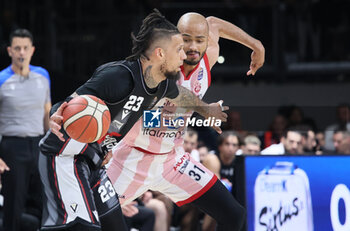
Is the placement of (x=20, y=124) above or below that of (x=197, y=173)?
above

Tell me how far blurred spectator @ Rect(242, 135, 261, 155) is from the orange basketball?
3.03 m

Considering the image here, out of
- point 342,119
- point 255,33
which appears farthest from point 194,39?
point 342,119

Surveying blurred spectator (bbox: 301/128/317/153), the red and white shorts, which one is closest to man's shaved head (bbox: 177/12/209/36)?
the red and white shorts

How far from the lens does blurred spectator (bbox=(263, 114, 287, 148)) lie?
272 inches

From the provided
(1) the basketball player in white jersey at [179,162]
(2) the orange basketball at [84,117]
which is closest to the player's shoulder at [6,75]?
(1) the basketball player in white jersey at [179,162]

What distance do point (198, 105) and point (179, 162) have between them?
46 centimetres

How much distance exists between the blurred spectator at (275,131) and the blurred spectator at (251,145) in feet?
0.25

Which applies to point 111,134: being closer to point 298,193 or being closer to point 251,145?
point 298,193

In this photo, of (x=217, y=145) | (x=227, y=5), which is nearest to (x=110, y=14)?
(x=227, y=5)

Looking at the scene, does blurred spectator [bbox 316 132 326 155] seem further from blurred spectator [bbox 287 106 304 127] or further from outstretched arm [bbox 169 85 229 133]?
outstretched arm [bbox 169 85 229 133]

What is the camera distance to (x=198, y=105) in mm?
4613

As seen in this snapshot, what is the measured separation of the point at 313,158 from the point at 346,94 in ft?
13.1

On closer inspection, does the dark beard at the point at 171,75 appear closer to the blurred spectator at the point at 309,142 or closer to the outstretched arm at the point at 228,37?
the outstretched arm at the point at 228,37

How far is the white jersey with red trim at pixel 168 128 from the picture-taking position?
4.73m
